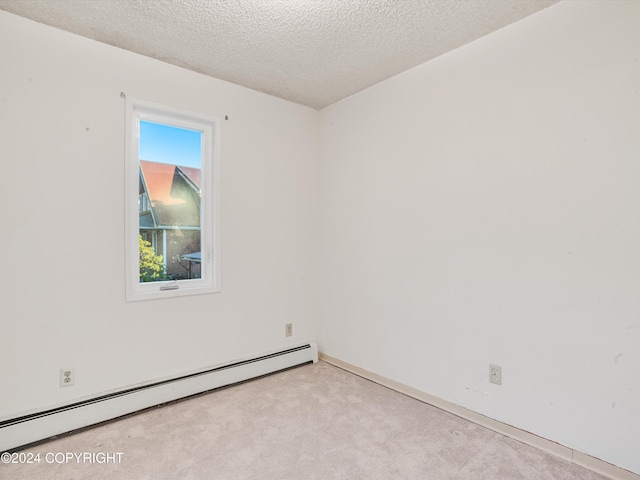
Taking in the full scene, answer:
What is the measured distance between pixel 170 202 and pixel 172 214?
95 millimetres

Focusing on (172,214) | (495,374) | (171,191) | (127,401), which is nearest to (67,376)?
(127,401)

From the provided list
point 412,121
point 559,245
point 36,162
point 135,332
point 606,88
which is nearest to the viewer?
point 606,88

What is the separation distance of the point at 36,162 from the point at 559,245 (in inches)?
122

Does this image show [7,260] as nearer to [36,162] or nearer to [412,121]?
[36,162]

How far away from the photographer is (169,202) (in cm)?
265

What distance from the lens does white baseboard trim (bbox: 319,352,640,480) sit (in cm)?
171

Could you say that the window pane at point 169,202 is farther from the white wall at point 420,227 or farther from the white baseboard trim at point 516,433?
the white baseboard trim at point 516,433

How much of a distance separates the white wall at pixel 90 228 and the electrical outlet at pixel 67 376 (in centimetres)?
3

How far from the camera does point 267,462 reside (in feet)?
5.94

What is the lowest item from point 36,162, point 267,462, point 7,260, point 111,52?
point 267,462

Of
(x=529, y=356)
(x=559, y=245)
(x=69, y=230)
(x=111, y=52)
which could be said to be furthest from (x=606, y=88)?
(x=69, y=230)

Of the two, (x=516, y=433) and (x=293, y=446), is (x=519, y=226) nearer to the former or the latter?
(x=516, y=433)

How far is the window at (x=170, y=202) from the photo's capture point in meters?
2.41

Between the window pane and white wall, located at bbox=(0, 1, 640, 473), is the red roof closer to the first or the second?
the window pane
